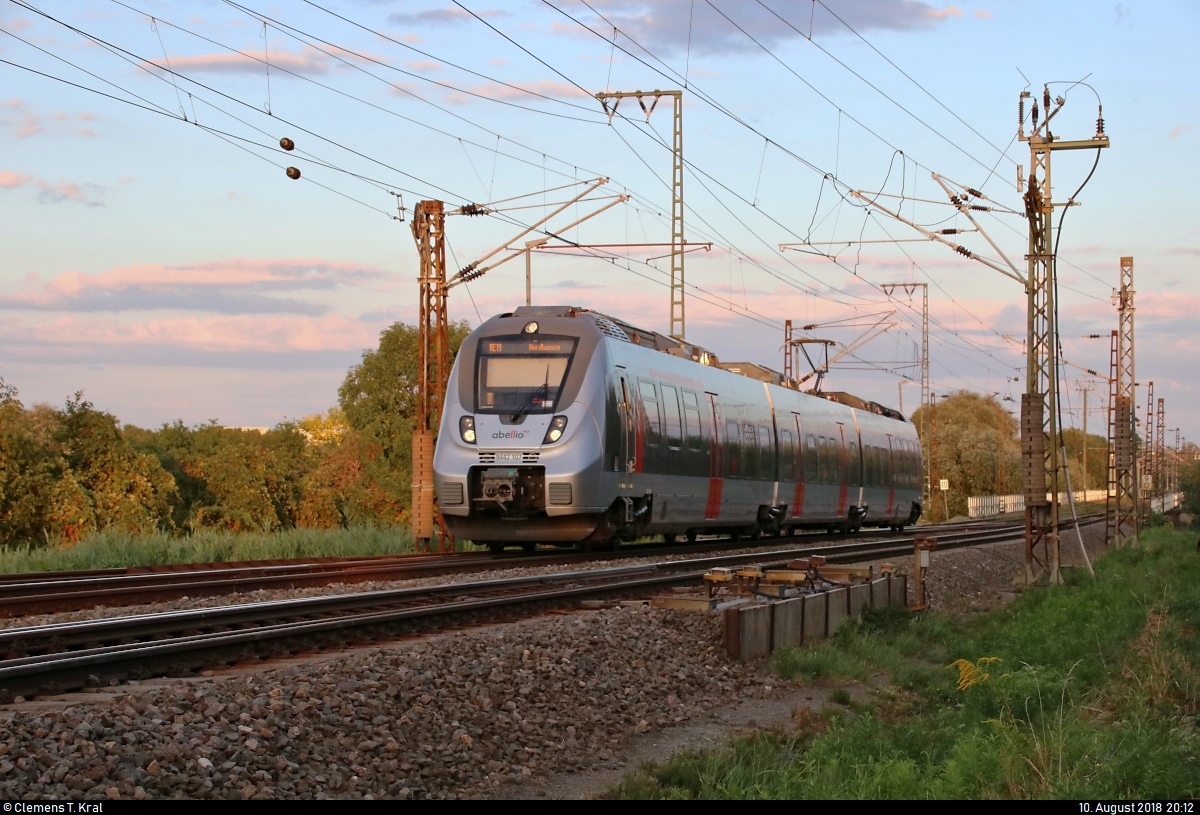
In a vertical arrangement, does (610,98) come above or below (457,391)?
above

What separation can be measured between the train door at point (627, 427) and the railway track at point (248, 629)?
4.82m

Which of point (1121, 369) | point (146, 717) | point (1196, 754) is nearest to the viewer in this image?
point (146, 717)

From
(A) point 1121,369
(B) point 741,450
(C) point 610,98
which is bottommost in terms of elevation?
(B) point 741,450

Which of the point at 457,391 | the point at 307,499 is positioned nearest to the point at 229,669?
the point at 457,391

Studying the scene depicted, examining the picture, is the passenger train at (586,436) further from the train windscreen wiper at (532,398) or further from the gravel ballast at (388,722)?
the gravel ballast at (388,722)

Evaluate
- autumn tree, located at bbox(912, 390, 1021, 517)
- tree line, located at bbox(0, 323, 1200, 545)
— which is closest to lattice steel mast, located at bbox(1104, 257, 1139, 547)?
Answer: tree line, located at bbox(0, 323, 1200, 545)

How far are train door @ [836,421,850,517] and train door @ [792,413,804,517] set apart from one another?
3.39 m

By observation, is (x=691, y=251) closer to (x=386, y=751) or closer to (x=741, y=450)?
(x=741, y=450)

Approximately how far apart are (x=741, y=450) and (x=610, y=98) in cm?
1120

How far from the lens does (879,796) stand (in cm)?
758

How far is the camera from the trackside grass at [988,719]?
7.85m

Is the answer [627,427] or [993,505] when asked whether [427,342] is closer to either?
[627,427]

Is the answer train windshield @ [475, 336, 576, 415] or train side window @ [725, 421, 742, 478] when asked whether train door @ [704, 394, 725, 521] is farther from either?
train windshield @ [475, 336, 576, 415]

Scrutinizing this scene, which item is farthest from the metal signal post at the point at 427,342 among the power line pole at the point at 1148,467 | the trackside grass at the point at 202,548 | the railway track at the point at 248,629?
the power line pole at the point at 1148,467
